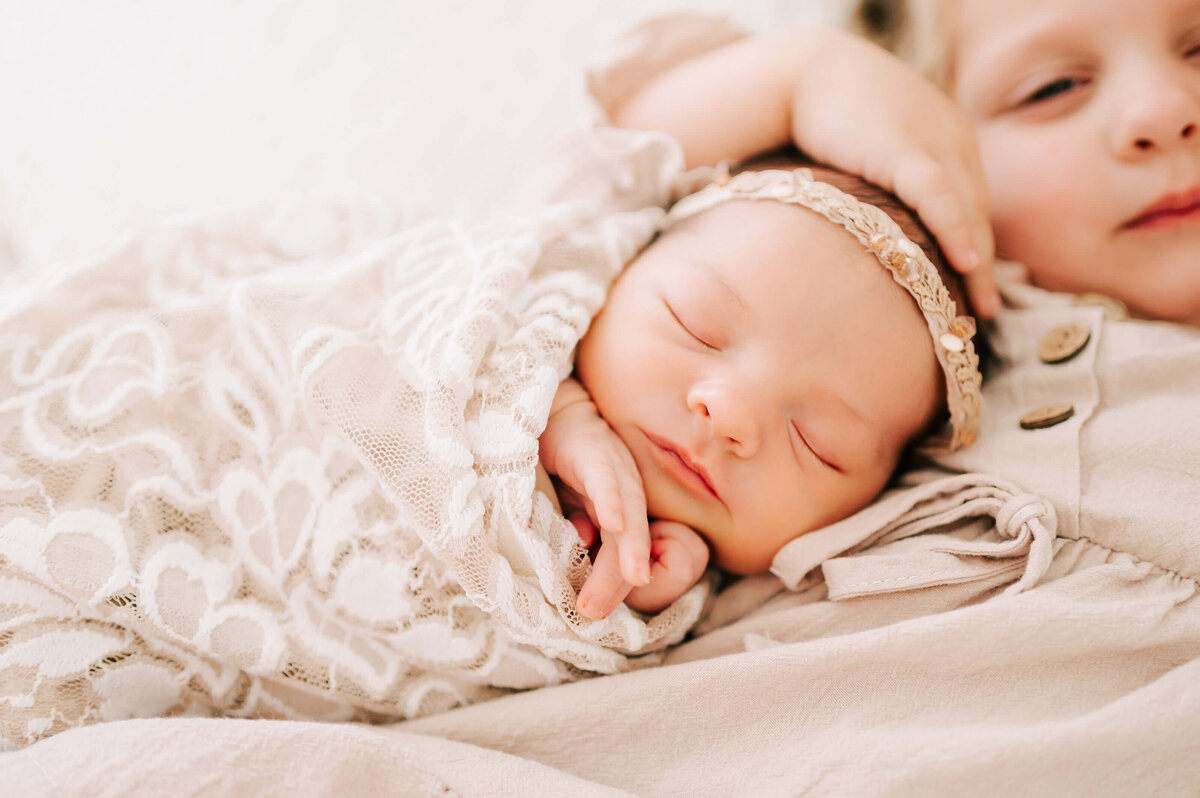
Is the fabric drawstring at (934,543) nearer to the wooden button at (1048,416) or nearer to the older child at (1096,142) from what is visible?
the wooden button at (1048,416)

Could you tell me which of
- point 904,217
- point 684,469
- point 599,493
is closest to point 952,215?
point 904,217

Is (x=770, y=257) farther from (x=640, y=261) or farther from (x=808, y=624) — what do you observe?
(x=808, y=624)

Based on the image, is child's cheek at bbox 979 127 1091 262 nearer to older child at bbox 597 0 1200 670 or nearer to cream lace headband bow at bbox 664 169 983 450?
older child at bbox 597 0 1200 670

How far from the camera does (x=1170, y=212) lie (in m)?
1.01

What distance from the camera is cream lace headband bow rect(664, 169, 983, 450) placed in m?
0.88

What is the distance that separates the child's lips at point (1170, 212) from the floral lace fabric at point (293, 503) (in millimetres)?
742

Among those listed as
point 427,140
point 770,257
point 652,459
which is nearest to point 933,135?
point 770,257

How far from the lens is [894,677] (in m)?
0.75

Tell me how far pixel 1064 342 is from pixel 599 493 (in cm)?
63

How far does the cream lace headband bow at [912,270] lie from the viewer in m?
0.88

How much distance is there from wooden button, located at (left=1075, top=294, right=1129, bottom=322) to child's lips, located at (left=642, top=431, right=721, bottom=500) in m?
0.59

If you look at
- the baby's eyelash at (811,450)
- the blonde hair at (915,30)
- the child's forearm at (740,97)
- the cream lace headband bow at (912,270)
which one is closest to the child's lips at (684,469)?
the baby's eyelash at (811,450)

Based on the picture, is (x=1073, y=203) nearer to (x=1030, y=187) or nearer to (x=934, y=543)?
(x=1030, y=187)

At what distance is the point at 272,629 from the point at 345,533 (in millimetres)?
117
